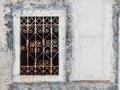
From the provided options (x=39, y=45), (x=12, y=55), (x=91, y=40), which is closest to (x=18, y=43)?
(x=12, y=55)

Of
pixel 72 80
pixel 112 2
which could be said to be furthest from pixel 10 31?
pixel 112 2

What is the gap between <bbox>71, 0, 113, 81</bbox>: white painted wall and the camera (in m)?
5.57

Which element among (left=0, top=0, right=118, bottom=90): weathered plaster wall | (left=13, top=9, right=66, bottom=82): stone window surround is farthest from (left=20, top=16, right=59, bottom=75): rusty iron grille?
(left=0, top=0, right=118, bottom=90): weathered plaster wall

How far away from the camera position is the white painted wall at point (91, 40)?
18.3 ft

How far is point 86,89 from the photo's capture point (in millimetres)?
5633

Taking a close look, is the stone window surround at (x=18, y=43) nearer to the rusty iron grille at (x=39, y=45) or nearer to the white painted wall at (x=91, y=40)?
the rusty iron grille at (x=39, y=45)

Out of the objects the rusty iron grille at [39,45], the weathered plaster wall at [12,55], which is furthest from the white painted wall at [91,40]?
the rusty iron grille at [39,45]

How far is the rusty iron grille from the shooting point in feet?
18.4

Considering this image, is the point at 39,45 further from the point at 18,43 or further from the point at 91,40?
the point at 91,40

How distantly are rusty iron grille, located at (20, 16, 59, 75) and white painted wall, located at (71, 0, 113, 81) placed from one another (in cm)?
36

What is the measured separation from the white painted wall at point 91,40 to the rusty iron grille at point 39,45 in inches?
14.1

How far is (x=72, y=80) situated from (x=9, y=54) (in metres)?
1.21

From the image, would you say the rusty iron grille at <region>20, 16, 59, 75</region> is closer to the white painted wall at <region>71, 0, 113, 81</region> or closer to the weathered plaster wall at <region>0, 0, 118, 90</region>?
the weathered plaster wall at <region>0, 0, 118, 90</region>

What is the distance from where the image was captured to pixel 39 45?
5633mm
